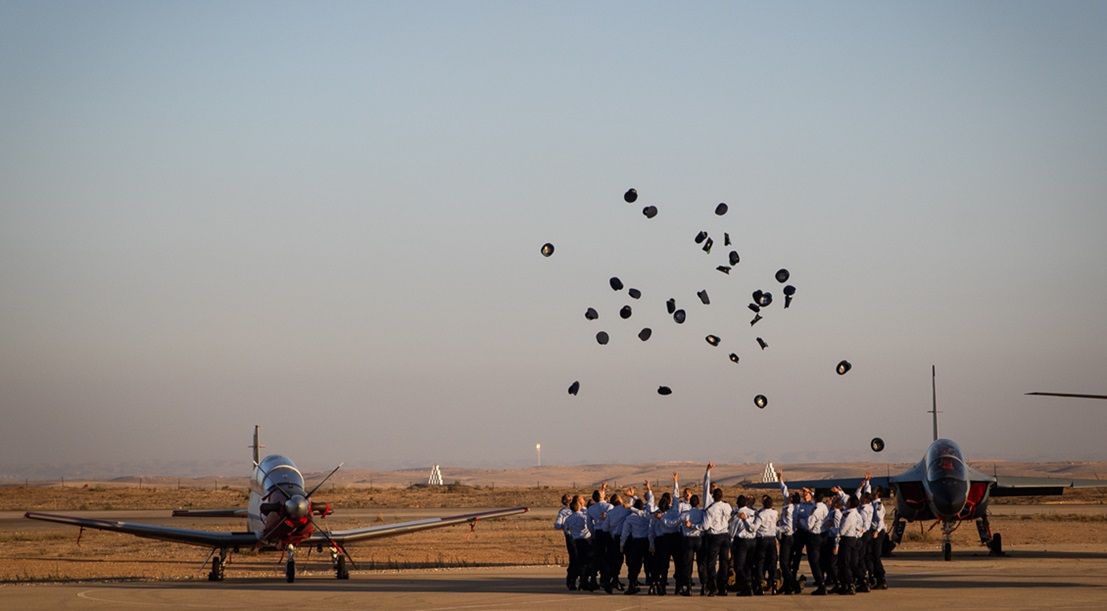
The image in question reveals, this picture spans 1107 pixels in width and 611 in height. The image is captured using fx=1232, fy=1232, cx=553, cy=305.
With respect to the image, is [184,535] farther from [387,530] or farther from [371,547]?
[371,547]

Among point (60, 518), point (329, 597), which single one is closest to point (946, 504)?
point (329, 597)

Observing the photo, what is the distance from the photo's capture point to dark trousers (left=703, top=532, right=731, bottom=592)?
20.6m

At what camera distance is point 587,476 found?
186 meters

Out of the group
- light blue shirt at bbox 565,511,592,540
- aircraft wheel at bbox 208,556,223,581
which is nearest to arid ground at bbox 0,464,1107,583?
aircraft wheel at bbox 208,556,223,581

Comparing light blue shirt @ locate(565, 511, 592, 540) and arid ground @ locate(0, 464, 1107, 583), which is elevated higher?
light blue shirt @ locate(565, 511, 592, 540)

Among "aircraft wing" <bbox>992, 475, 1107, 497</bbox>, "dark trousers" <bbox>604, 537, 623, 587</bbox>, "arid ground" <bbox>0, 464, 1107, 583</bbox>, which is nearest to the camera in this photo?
"dark trousers" <bbox>604, 537, 623, 587</bbox>

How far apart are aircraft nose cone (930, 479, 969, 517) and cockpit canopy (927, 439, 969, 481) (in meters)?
0.17

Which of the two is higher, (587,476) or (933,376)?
(933,376)

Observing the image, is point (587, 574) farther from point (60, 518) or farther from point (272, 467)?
point (60, 518)

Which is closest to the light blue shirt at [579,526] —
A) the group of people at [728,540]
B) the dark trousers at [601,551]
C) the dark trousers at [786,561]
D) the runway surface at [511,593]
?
the group of people at [728,540]

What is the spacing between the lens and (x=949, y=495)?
29328mm

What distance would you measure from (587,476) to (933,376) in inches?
5798

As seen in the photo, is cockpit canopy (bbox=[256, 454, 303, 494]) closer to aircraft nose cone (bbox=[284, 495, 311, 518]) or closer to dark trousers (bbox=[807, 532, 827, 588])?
aircraft nose cone (bbox=[284, 495, 311, 518])

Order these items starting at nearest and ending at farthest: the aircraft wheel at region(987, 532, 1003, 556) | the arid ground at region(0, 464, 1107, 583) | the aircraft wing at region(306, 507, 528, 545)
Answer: the aircraft wing at region(306, 507, 528, 545) < the arid ground at region(0, 464, 1107, 583) < the aircraft wheel at region(987, 532, 1003, 556)
